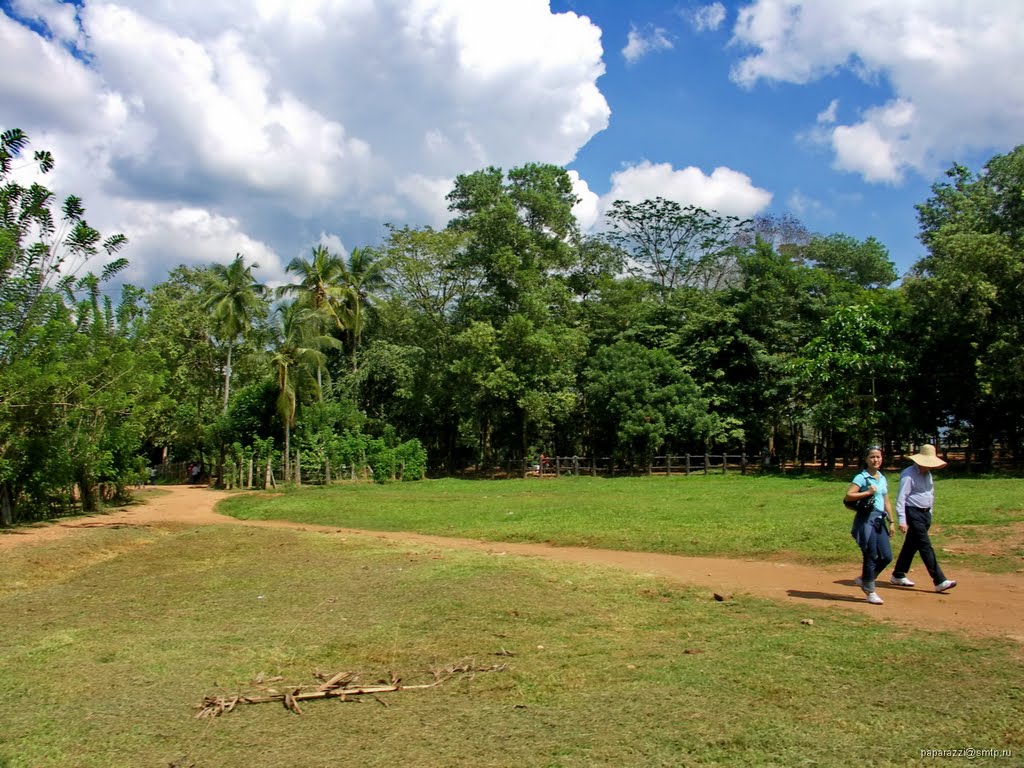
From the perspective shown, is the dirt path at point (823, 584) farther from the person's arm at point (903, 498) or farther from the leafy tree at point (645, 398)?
the leafy tree at point (645, 398)

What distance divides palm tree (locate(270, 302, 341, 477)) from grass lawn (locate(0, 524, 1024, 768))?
19718 millimetres

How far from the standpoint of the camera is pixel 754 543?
12.2m

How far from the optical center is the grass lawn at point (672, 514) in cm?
1177

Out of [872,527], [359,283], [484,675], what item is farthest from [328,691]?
[359,283]

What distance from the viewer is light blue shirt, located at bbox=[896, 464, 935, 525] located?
8.49 m

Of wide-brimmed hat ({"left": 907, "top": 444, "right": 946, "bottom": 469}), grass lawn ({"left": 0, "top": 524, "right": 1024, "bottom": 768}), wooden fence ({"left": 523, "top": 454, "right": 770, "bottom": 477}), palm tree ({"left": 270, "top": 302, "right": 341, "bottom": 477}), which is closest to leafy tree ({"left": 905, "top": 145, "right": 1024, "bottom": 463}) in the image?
wooden fence ({"left": 523, "top": 454, "right": 770, "bottom": 477})

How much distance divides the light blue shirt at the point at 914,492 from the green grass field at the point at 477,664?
1719mm

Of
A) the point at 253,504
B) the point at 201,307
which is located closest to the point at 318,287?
the point at 201,307

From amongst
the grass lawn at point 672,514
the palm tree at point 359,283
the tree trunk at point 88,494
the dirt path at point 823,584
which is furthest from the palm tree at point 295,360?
the dirt path at point 823,584

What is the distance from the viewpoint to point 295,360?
3161 centimetres

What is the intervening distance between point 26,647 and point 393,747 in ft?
16.3

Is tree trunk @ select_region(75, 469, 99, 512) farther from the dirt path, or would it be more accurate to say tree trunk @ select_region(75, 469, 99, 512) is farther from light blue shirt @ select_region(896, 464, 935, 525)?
light blue shirt @ select_region(896, 464, 935, 525)

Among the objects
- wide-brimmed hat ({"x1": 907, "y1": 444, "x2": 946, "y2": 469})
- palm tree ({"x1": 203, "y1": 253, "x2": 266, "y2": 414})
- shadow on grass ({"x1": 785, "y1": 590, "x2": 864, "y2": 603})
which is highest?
palm tree ({"x1": 203, "y1": 253, "x2": 266, "y2": 414})

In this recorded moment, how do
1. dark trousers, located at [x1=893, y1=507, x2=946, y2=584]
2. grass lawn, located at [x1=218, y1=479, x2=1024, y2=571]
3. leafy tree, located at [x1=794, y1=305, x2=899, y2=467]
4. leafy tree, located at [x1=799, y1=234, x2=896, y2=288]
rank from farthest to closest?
1. leafy tree, located at [x1=799, y1=234, x2=896, y2=288]
2. leafy tree, located at [x1=794, y1=305, x2=899, y2=467]
3. grass lawn, located at [x1=218, y1=479, x2=1024, y2=571]
4. dark trousers, located at [x1=893, y1=507, x2=946, y2=584]
